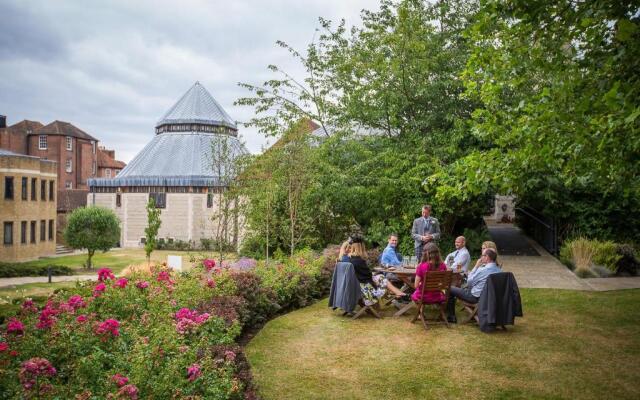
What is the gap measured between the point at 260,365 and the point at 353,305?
2979mm

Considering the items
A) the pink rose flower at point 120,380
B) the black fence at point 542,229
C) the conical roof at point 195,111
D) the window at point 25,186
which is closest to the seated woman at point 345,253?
the pink rose flower at point 120,380

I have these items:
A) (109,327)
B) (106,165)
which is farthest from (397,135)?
(106,165)

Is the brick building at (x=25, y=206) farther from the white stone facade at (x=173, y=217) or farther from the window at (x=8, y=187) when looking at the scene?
the white stone facade at (x=173, y=217)

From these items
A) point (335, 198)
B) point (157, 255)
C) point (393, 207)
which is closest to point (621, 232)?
point (393, 207)

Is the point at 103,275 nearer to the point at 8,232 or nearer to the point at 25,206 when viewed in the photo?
the point at 8,232

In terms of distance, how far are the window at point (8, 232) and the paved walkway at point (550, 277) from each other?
29.1 meters

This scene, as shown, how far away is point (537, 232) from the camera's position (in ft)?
69.5

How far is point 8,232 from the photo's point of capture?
105 feet

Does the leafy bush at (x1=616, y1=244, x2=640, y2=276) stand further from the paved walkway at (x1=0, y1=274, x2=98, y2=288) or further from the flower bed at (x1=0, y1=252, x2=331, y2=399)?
the paved walkway at (x1=0, y1=274, x2=98, y2=288)

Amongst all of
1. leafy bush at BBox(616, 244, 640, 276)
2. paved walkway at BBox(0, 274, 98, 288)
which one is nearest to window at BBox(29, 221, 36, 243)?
paved walkway at BBox(0, 274, 98, 288)

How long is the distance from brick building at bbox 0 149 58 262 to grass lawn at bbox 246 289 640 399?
29190mm

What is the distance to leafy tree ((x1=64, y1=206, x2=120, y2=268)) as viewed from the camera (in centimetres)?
3603

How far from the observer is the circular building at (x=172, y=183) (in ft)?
159

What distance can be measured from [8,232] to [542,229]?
101 feet
